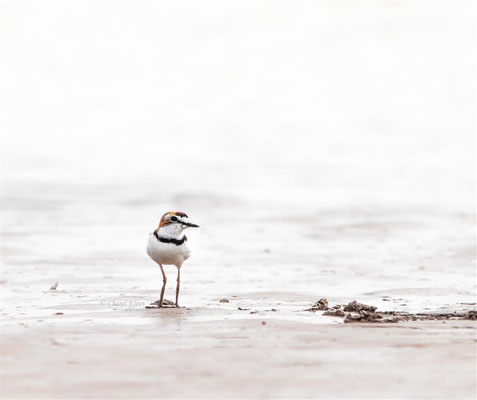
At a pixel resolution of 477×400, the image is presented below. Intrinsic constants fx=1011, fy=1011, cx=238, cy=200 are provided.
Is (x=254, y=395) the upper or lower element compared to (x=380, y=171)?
lower

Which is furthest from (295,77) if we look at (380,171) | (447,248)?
(447,248)

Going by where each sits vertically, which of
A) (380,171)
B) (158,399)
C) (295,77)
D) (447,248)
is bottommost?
(158,399)

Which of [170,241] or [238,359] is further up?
[170,241]

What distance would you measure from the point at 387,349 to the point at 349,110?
23.7 m

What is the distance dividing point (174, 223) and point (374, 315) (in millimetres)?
2234

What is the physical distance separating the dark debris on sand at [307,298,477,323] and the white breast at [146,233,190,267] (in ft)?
4.43

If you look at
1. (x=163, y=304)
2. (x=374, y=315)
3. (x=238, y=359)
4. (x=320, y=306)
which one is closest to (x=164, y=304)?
(x=163, y=304)

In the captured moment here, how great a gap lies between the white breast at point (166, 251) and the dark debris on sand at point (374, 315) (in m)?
1.35

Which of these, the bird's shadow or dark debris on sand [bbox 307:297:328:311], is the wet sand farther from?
the bird's shadow

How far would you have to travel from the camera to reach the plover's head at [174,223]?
895 cm

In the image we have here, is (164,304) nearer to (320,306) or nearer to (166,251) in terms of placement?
(166,251)

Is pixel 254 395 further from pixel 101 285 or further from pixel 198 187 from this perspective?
pixel 198 187

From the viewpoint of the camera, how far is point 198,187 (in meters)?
19.0

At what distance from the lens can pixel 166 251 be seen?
29.4 ft
